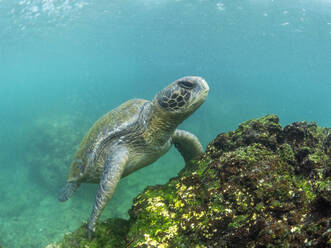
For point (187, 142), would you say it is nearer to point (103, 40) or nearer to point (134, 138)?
point (134, 138)

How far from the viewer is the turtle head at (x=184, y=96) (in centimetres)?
302

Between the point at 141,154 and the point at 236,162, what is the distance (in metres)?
2.06

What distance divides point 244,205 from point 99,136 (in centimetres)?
275

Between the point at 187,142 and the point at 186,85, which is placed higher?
the point at 186,85

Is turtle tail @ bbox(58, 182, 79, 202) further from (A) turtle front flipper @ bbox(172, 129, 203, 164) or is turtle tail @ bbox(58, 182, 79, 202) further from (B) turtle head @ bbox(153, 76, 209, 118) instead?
(B) turtle head @ bbox(153, 76, 209, 118)

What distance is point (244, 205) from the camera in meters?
1.50

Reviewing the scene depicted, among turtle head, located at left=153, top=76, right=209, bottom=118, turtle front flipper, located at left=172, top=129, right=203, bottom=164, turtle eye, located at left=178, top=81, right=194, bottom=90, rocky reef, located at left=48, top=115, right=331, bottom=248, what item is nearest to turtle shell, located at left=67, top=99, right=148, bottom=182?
turtle head, located at left=153, top=76, right=209, bottom=118

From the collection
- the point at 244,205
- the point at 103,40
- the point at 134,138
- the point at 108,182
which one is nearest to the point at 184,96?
the point at 134,138

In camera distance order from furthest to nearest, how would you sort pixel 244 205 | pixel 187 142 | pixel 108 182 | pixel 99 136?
1. pixel 187 142
2. pixel 99 136
3. pixel 108 182
4. pixel 244 205

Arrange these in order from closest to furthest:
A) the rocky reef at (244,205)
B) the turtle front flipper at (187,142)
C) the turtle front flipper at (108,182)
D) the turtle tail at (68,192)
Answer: the rocky reef at (244,205)
the turtle front flipper at (108,182)
the turtle front flipper at (187,142)
the turtle tail at (68,192)

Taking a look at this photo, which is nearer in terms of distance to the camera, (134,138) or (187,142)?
(134,138)

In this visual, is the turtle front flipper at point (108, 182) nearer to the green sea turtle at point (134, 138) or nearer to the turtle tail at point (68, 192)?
the green sea turtle at point (134, 138)

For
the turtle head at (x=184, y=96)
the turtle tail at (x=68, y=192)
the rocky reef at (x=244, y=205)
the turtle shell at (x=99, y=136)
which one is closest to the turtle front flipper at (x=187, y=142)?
the turtle shell at (x=99, y=136)

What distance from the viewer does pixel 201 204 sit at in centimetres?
173
